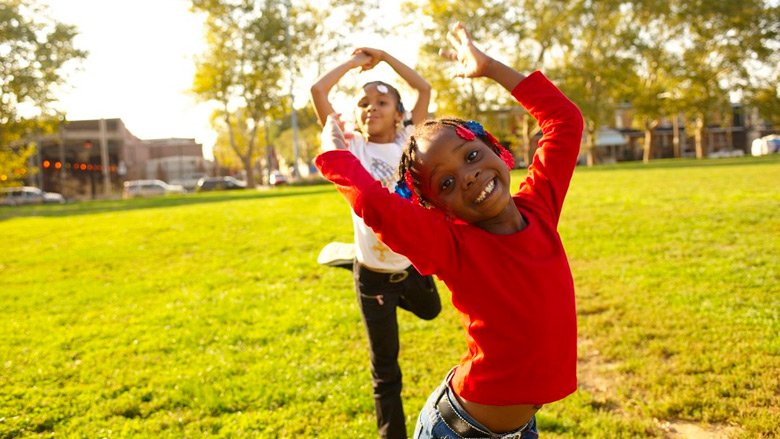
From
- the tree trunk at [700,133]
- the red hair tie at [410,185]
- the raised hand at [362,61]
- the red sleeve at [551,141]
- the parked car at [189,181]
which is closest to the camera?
the red hair tie at [410,185]

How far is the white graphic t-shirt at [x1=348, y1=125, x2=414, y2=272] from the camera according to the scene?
3.50m

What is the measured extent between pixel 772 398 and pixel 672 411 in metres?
0.62

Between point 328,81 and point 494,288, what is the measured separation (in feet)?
5.96

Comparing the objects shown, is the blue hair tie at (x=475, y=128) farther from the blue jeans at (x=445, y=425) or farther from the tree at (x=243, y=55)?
the tree at (x=243, y=55)

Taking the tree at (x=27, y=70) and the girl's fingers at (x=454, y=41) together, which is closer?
the girl's fingers at (x=454, y=41)

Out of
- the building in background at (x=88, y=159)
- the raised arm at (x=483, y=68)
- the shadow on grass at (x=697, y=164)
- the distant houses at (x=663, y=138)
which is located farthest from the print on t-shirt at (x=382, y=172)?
the distant houses at (x=663, y=138)

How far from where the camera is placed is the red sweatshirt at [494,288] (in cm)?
196

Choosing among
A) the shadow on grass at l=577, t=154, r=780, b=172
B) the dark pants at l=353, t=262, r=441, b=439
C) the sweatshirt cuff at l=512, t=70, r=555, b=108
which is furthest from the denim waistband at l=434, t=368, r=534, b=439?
the shadow on grass at l=577, t=154, r=780, b=172

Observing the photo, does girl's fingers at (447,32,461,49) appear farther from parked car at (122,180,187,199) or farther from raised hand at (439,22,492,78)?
parked car at (122,180,187,199)

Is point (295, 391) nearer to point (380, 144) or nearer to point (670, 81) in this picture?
point (380, 144)

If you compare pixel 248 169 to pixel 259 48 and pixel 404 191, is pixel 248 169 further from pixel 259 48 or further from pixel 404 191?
pixel 404 191

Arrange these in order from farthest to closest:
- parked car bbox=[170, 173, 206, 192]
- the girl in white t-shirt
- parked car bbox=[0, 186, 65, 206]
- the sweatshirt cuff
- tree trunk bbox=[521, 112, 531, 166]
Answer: parked car bbox=[170, 173, 206, 192] → parked car bbox=[0, 186, 65, 206] → tree trunk bbox=[521, 112, 531, 166] → the girl in white t-shirt → the sweatshirt cuff

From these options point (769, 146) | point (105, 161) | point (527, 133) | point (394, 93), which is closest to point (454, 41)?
point (394, 93)

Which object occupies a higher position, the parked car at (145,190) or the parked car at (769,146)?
the parked car at (769,146)
